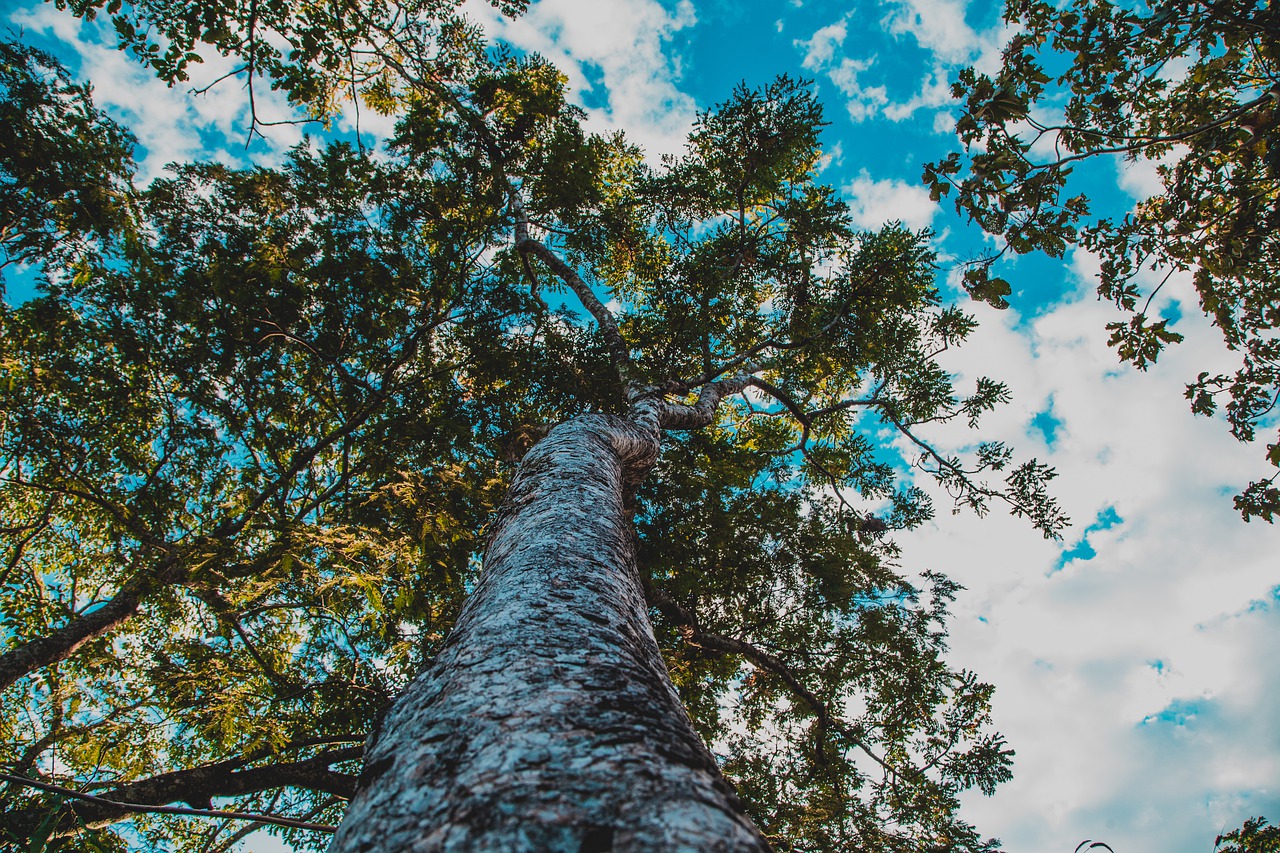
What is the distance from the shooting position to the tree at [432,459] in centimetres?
472

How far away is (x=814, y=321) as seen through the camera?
25.6 ft

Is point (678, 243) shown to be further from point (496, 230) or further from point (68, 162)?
point (68, 162)

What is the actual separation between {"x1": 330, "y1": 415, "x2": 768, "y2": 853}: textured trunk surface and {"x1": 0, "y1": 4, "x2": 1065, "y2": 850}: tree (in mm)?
819

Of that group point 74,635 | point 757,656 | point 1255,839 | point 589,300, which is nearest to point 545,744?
point 1255,839

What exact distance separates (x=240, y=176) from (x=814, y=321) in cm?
760

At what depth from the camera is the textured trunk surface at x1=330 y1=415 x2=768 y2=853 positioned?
0.71 m

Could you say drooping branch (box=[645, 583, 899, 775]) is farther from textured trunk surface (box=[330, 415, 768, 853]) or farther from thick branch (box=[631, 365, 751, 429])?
textured trunk surface (box=[330, 415, 768, 853])

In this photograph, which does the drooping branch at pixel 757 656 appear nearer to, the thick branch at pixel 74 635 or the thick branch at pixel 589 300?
the thick branch at pixel 589 300

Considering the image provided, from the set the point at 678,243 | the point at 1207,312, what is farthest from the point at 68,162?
the point at 1207,312

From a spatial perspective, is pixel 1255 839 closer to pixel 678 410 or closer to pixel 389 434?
pixel 678 410

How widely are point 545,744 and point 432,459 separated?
219 inches

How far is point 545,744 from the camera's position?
0.88 metres

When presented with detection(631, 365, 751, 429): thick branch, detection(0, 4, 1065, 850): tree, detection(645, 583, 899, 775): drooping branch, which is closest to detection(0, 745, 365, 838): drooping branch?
detection(0, 4, 1065, 850): tree

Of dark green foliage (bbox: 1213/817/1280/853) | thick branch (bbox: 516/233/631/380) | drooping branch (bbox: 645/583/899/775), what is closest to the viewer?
dark green foliage (bbox: 1213/817/1280/853)
